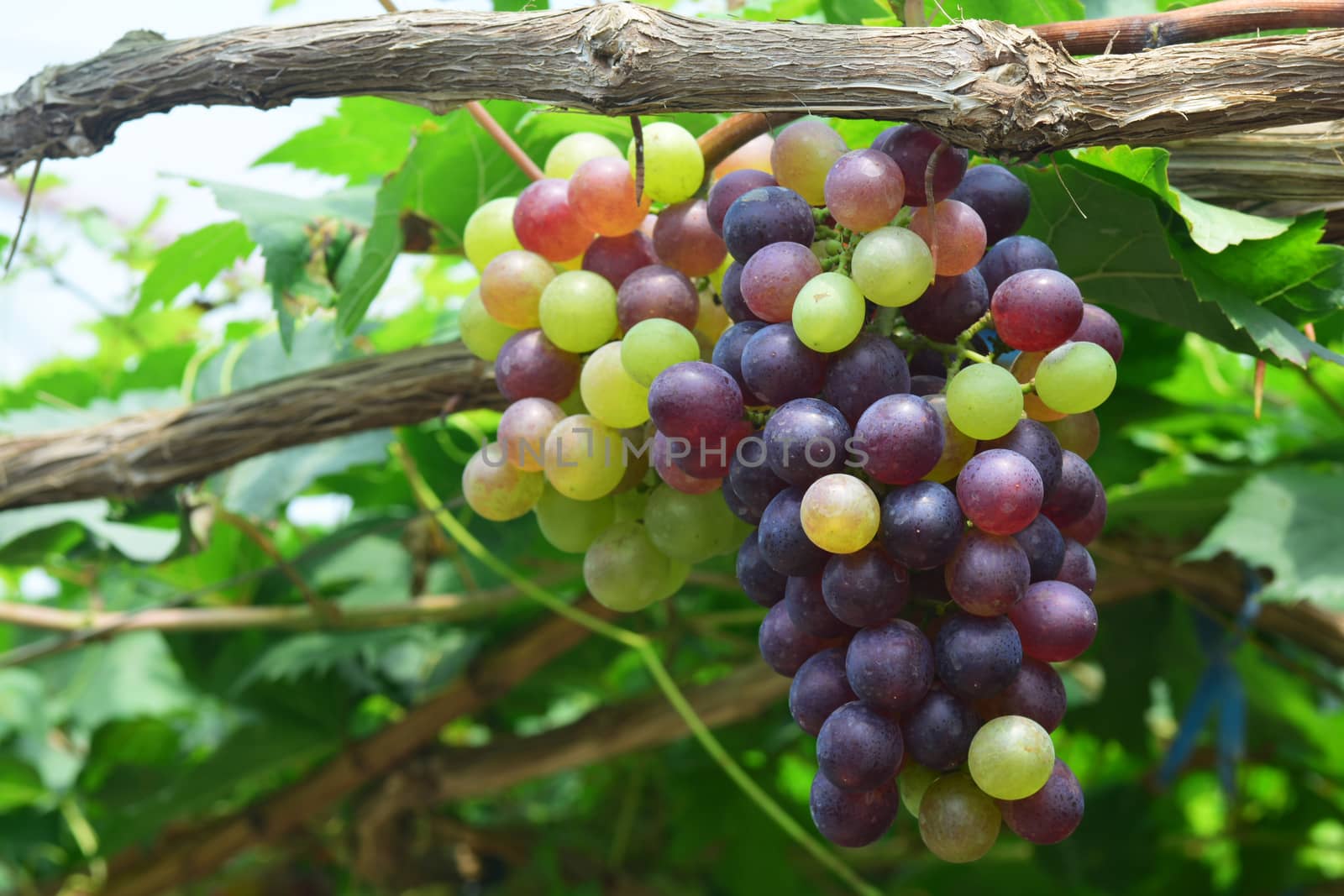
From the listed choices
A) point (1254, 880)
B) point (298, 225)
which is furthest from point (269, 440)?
point (1254, 880)

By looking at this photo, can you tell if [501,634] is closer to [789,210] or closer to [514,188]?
[514,188]

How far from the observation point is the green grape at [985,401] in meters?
0.38

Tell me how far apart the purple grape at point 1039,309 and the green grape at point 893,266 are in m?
0.03

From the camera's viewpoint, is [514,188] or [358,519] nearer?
[514,188]

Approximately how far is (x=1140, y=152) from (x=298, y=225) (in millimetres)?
519

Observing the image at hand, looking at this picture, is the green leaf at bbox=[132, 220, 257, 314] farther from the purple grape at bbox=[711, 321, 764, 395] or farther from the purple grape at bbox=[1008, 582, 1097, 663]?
the purple grape at bbox=[1008, 582, 1097, 663]

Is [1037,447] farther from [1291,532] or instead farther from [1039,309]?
[1291,532]

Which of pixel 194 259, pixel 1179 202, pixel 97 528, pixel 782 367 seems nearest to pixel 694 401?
pixel 782 367

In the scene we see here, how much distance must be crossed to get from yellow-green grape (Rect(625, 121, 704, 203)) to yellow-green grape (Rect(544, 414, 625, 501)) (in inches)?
4.4

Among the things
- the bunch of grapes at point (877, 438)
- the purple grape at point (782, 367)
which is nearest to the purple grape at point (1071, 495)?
the bunch of grapes at point (877, 438)

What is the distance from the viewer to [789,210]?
1.42ft

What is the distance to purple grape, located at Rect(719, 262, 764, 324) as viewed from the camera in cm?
45

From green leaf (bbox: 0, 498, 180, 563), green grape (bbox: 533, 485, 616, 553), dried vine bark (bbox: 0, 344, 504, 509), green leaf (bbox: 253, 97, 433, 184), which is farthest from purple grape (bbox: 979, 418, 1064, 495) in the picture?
green leaf (bbox: 0, 498, 180, 563)

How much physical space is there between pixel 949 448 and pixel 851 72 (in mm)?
152
